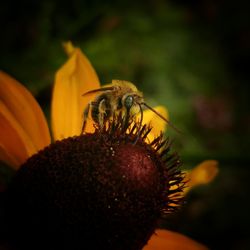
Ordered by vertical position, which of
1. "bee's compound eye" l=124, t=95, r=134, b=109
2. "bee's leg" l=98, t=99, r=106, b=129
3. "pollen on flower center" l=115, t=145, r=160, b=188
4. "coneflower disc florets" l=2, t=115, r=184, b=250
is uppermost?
"bee's compound eye" l=124, t=95, r=134, b=109

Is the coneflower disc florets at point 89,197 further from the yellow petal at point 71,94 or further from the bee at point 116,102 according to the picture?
the yellow petal at point 71,94

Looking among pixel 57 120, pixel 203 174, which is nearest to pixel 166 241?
pixel 203 174

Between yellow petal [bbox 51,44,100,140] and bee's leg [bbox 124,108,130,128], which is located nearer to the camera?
bee's leg [bbox 124,108,130,128]

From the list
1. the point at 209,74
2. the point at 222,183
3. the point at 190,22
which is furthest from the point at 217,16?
the point at 222,183

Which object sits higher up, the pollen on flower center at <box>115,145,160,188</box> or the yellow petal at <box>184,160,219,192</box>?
the yellow petal at <box>184,160,219,192</box>

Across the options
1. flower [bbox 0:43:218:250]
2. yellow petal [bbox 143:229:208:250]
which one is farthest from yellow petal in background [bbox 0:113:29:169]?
yellow petal [bbox 143:229:208:250]

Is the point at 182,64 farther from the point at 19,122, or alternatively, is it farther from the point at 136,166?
the point at 136,166

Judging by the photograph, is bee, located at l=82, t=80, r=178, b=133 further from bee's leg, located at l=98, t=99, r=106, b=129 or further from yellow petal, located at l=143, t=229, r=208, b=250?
yellow petal, located at l=143, t=229, r=208, b=250
